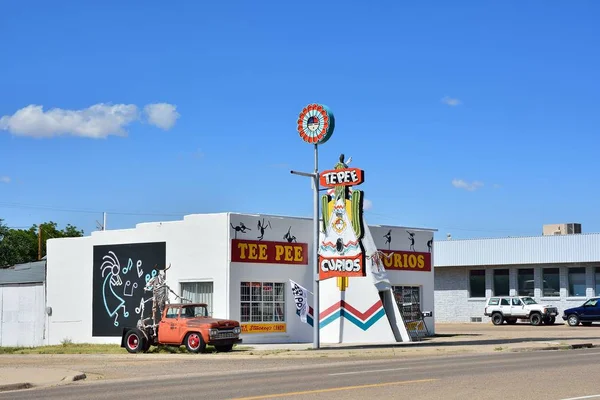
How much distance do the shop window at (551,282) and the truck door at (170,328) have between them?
125ft

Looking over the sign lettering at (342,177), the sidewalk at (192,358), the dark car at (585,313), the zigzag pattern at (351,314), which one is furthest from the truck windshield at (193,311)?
the dark car at (585,313)

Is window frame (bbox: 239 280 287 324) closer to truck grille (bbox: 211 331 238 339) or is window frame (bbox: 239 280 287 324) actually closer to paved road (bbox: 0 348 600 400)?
truck grille (bbox: 211 331 238 339)

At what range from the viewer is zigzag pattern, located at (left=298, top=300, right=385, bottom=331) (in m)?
38.7

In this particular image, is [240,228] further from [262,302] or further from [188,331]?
[188,331]

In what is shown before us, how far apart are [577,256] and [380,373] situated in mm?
43743

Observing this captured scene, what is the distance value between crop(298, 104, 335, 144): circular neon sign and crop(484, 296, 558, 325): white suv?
92.0ft

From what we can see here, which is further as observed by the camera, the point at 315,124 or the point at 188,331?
the point at 315,124

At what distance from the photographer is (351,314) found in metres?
38.7

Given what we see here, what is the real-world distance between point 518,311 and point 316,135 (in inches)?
1133

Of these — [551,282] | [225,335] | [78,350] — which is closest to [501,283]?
[551,282]

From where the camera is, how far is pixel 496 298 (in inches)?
2405

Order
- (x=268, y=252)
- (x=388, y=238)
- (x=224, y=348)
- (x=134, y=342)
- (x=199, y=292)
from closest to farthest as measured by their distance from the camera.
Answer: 1. (x=224, y=348)
2. (x=134, y=342)
3. (x=199, y=292)
4. (x=268, y=252)
5. (x=388, y=238)

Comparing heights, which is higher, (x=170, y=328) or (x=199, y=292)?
(x=199, y=292)

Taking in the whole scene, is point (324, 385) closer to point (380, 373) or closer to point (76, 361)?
point (380, 373)
